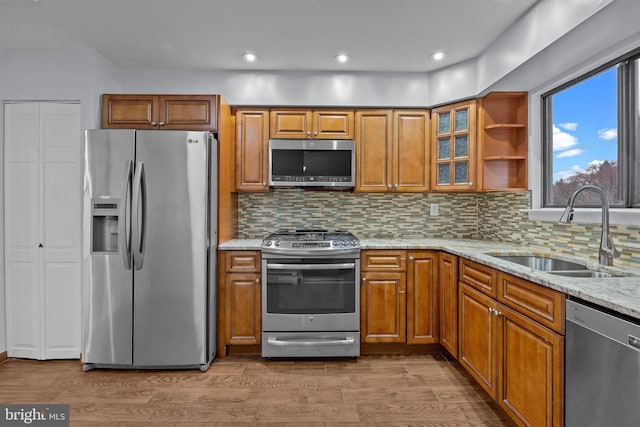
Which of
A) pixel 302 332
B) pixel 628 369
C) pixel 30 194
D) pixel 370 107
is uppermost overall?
pixel 370 107

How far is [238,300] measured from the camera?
2.90 m

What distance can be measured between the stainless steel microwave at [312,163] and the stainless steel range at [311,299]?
0.62 m

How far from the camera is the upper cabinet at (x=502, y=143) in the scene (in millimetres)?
2965

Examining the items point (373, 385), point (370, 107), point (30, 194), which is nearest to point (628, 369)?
point (373, 385)

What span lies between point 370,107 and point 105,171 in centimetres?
229

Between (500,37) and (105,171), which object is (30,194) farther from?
(500,37)

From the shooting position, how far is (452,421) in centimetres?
203

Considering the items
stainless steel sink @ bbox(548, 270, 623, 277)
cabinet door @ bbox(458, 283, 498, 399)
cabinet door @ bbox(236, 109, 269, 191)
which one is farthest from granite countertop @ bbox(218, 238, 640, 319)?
cabinet door @ bbox(236, 109, 269, 191)

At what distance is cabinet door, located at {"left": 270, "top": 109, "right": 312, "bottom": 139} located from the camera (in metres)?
3.23

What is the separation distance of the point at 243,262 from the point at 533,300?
2.08 meters

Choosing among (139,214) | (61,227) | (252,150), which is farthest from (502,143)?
(61,227)

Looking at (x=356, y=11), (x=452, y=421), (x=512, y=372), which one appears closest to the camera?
(x=512, y=372)

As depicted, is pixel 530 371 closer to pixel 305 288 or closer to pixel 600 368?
pixel 600 368

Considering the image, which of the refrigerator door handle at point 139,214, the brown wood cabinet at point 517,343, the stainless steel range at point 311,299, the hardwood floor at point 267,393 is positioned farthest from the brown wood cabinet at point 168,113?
the brown wood cabinet at point 517,343
